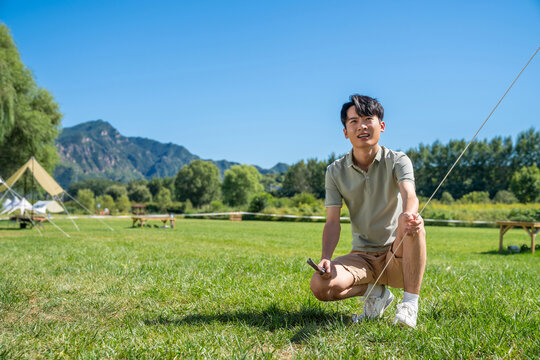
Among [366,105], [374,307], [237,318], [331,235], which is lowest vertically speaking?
[237,318]

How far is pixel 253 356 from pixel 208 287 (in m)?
1.80

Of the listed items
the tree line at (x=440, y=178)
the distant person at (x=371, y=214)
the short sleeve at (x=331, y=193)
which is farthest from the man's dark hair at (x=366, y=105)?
the tree line at (x=440, y=178)

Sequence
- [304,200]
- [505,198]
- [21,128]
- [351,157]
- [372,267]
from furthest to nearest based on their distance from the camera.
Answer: [304,200]
[505,198]
[21,128]
[351,157]
[372,267]

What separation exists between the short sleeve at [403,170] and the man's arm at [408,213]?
39mm

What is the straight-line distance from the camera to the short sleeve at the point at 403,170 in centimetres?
265

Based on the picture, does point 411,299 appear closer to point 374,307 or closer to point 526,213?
point 374,307

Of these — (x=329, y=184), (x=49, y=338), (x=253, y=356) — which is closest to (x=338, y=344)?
(x=253, y=356)

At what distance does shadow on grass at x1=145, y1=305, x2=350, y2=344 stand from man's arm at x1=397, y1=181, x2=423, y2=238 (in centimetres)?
75

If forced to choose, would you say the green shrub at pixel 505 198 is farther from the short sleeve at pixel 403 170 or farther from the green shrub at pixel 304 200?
the short sleeve at pixel 403 170

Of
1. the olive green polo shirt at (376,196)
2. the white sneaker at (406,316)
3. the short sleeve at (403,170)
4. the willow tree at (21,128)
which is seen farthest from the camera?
the willow tree at (21,128)

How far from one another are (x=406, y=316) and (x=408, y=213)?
2.22 feet

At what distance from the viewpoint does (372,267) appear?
2777 millimetres

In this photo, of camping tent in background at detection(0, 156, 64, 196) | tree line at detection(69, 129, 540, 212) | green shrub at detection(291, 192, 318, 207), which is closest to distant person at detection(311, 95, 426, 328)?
→ camping tent in background at detection(0, 156, 64, 196)

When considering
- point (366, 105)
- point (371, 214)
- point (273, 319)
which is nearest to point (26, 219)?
point (273, 319)
